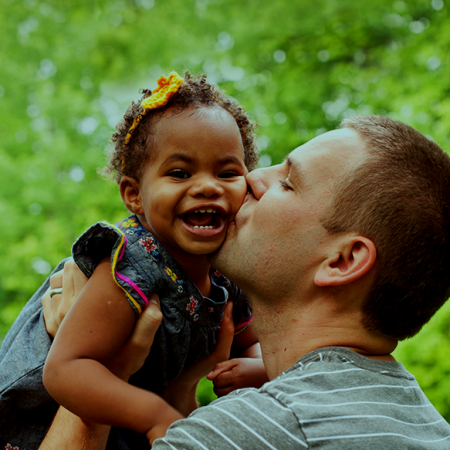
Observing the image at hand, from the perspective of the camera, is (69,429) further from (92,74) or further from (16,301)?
(92,74)

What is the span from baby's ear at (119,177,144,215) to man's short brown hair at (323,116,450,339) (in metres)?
0.86

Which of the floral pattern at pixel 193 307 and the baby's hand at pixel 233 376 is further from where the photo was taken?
the baby's hand at pixel 233 376

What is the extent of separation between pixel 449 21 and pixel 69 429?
6.95 m

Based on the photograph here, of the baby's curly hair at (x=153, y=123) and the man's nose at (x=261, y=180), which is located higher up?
the baby's curly hair at (x=153, y=123)

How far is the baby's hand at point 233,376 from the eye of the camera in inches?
77.3

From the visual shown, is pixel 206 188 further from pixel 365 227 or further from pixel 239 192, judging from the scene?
pixel 365 227

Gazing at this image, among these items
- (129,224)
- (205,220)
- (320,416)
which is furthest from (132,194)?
(320,416)

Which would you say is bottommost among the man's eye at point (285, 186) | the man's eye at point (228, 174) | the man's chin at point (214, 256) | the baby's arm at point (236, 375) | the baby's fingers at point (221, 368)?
the baby's arm at point (236, 375)

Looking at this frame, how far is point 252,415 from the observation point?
45.8 inches

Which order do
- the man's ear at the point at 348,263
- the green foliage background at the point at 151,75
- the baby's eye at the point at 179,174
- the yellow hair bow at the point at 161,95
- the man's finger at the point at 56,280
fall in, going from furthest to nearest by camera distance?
1. the green foliage background at the point at 151,75
2. the man's finger at the point at 56,280
3. the yellow hair bow at the point at 161,95
4. the baby's eye at the point at 179,174
5. the man's ear at the point at 348,263

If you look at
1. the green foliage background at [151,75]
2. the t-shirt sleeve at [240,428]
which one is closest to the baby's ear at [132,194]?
the t-shirt sleeve at [240,428]

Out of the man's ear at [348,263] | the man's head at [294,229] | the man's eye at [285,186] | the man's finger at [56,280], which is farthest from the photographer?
the man's finger at [56,280]

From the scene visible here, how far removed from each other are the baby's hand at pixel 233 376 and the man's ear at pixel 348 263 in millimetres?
686

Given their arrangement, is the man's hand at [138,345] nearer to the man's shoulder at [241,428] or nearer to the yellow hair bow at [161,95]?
the man's shoulder at [241,428]
